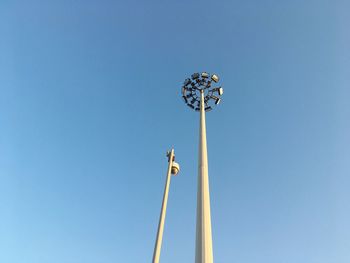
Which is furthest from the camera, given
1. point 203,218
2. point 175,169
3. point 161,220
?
point 175,169

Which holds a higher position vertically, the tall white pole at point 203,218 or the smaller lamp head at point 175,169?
the smaller lamp head at point 175,169

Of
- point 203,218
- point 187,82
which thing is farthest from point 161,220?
point 187,82

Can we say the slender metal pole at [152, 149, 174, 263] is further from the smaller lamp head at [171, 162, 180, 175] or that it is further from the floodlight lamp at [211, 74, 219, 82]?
the floodlight lamp at [211, 74, 219, 82]

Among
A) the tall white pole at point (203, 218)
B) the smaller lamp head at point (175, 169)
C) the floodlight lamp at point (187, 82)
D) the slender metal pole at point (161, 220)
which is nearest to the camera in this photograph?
the tall white pole at point (203, 218)

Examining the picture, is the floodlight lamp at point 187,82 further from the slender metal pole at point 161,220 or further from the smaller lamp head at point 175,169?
the smaller lamp head at point 175,169

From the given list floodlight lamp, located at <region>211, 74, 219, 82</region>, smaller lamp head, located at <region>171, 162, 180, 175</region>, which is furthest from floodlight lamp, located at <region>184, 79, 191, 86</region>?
smaller lamp head, located at <region>171, 162, 180, 175</region>

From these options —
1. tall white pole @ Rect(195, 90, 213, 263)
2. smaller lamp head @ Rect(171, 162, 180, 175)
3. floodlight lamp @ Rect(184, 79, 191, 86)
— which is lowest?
tall white pole @ Rect(195, 90, 213, 263)

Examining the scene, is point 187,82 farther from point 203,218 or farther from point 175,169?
point 203,218

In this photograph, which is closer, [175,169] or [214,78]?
[175,169]

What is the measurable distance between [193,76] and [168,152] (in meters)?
6.65

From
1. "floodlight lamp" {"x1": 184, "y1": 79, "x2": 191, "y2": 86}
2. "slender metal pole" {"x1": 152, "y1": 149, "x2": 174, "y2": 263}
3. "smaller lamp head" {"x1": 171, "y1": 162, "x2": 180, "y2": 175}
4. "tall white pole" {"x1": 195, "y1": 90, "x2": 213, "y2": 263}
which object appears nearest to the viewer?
"tall white pole" {"x1": 195, "y1": 90, "x2": 213, "y2": 263}

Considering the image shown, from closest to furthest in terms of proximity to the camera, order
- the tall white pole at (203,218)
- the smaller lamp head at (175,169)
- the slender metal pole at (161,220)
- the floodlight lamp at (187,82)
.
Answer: the tall white pole at (203,218) → the slender metal pole at (161,220) → the smaller lamp head at (175,169) → the floodlight lamp at (187,82)

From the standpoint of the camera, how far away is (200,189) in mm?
13133

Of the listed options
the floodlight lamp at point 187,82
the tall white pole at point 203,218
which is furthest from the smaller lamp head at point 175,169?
the floodlight lamp at point 187,82
